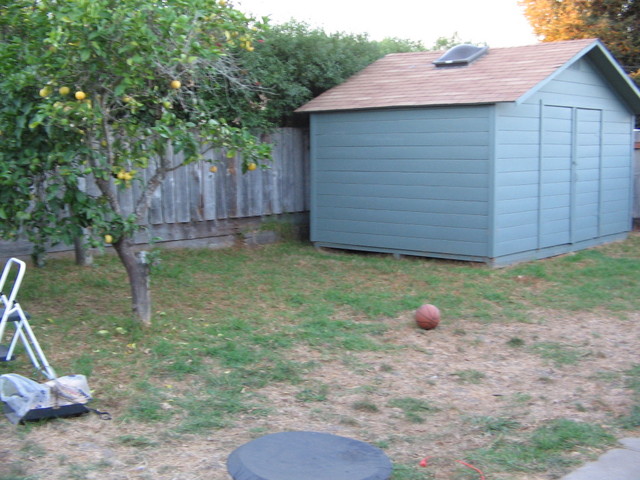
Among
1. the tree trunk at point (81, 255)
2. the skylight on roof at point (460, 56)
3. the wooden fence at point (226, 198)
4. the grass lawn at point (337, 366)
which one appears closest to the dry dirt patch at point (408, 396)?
the grass lawn at point (337, 366)

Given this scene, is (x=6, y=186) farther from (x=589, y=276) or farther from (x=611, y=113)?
(x=611, y=113)

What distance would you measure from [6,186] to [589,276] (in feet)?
25.0

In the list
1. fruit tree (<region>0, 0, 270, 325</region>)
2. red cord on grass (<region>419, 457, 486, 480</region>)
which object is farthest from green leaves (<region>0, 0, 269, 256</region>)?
red cord on grass (<region>419, 457, 486, 480</region>)

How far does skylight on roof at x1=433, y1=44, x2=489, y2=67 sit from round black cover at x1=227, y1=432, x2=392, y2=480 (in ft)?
28.4

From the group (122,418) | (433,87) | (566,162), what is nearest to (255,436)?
(122,418)

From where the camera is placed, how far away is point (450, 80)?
11242mm

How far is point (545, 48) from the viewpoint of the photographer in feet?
38.6

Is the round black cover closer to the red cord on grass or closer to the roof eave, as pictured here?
the red cord on grass

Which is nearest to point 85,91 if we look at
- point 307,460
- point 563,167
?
point 307,460

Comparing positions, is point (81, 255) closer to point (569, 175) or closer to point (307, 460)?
point (307, 460)

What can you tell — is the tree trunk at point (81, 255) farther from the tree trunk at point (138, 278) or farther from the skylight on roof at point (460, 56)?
the skylight on roof at point (460, 56)

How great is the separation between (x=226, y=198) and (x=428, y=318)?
527 centimetres

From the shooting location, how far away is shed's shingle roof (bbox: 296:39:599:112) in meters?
10.5

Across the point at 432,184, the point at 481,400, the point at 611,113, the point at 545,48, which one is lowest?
the point at 481,400
